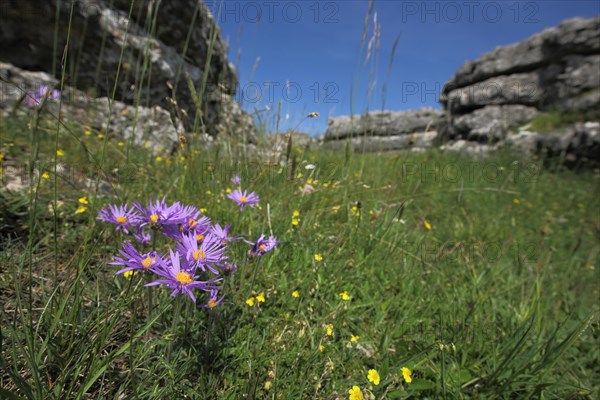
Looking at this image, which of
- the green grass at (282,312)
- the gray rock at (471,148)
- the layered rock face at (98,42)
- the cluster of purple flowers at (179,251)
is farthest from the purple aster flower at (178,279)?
the gray rock at (471,148)

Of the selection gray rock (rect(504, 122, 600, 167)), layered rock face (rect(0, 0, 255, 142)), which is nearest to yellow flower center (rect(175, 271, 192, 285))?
layered rock face (rect(0, 0, 255, 142))

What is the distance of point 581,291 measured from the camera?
7.14 ft

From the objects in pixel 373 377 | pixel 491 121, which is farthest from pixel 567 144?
pixel 373 377

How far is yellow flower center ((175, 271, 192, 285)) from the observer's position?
0.68 metres

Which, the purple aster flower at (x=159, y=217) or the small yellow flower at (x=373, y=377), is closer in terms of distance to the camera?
the purple aster flower at (x=159, y=217)

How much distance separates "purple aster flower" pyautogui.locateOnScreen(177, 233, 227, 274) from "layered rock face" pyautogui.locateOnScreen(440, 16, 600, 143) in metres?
8.71

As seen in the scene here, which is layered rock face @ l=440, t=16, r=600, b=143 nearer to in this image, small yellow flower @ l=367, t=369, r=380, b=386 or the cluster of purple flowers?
small yellow flower @ l=367, t=369, r=380, b=386

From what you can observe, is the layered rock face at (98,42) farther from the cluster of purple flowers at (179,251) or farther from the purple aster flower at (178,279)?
the purple aster flower at (178,279)

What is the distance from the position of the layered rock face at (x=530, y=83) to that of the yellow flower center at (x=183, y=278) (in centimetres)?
884

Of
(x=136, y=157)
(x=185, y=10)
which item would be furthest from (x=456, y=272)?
(x=185, y=10)

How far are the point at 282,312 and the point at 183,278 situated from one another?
61cm

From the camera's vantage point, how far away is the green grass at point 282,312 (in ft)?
2.65

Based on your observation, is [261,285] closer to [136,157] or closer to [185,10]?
[136,157]

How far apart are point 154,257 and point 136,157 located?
7.08 feet
